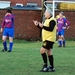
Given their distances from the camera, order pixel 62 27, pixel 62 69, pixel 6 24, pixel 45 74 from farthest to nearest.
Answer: pixel 62 27, pixel 6 24, pixel 62 69, pixel 45 74

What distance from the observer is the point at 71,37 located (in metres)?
29.3

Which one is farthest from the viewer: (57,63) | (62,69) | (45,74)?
(57,63)

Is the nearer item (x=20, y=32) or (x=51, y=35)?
(x=51, y=35)

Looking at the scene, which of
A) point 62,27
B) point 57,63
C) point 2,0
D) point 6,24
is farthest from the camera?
point 2,0

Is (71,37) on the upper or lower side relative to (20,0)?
lower

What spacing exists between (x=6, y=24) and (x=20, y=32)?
11565 millimetres

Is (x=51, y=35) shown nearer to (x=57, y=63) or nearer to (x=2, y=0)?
(x=57, y=63)

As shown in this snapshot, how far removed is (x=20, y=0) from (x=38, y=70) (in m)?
32.5

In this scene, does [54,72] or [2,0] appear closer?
[54,72]

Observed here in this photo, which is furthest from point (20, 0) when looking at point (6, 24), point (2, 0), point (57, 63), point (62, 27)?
point (57, 63)

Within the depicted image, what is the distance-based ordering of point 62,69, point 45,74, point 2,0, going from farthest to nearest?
point 2,0
point 62,69
point 45,74

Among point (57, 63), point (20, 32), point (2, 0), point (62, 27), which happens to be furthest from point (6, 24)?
point (2, 0)

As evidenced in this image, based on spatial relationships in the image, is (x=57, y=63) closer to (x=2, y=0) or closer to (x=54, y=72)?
(x=54, y=72)

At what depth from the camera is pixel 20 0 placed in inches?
1711
